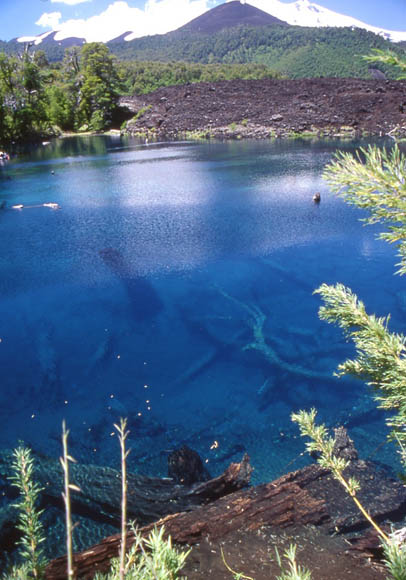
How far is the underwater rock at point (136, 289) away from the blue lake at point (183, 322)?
63 mm

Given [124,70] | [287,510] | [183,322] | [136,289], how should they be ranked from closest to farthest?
[287,510]
[183,322]
[136,289]
[124,70]

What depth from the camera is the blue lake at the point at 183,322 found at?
22.8 feet

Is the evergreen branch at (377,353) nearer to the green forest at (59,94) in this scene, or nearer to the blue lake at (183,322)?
the blue lake at (183,322)

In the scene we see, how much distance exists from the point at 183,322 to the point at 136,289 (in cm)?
249

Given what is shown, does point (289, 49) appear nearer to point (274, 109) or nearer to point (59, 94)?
point (274, 109)

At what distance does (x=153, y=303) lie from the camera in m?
11.3

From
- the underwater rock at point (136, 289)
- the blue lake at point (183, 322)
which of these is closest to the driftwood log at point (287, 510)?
the blue lake at point (183, 322)

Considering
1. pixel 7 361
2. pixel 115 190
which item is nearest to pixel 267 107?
pixel 115 190

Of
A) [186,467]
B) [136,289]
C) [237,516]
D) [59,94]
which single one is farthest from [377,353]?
[59,94]

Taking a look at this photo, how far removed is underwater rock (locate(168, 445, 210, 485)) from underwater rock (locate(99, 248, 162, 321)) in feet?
16.8

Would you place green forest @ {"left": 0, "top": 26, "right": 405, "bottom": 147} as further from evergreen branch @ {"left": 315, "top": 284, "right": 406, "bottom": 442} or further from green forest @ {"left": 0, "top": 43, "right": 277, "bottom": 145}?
evergreen branch @ {"left": 315, "top": 284, "right": 406, "bottom": 442}

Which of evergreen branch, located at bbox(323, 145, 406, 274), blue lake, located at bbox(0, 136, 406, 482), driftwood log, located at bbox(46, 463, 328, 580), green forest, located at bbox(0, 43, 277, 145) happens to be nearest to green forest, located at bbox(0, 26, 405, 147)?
green forest, located at bbox(0, 43, 277, 145)

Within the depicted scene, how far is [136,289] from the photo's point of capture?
12047 millimetres

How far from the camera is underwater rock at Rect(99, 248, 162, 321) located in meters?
10.9
